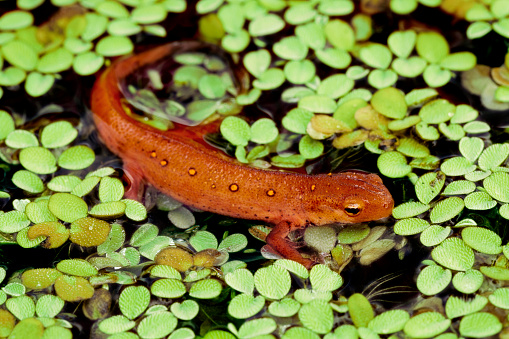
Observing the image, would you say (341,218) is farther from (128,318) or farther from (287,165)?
(128,318)

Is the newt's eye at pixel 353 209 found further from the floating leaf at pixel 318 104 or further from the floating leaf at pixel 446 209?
the floating leaf at pixel 318 104

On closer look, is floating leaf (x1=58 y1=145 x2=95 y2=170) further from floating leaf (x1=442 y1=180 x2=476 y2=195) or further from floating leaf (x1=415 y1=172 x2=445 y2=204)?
floating leaf (x1=442 y1=180 x2=476 y2=195)

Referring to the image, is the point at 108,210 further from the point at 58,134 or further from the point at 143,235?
the point at 58,134

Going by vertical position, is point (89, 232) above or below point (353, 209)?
below

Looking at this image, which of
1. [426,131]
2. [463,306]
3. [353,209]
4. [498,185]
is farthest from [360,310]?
[426,131]

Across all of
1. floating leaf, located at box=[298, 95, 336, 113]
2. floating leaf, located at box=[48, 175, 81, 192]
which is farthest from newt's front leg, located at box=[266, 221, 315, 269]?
floating leaf, located at box=[48, 175, 81, 192]

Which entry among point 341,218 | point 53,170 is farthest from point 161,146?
point 341,218
